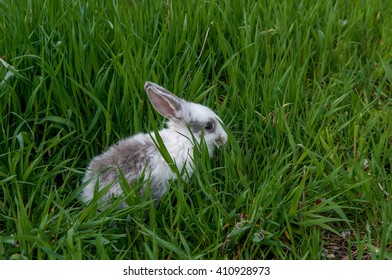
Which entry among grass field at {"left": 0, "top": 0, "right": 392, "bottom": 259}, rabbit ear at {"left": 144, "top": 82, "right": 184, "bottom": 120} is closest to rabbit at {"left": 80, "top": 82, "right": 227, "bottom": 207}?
rabbit ear at {"left": 144, "top": 82, "right": 184, "bottom": 120}

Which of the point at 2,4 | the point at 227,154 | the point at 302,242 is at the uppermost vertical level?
the point at 2,4

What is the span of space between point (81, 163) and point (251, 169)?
1.00 metres

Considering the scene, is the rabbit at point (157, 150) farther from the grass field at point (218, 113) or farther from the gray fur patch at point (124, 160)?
the grass field at point (218, 113)

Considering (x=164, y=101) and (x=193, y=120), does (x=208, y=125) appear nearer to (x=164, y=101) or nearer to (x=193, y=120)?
(x=193, y=120)

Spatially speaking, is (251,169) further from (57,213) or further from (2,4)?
(2,4)

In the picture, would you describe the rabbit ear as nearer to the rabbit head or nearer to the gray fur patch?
the rabbit head

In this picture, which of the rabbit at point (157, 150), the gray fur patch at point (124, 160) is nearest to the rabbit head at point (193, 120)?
the rabbit at point (157, 150)

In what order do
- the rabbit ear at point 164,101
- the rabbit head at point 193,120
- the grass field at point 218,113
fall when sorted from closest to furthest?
the grass field at point 218,113 < the rabbit ear at point 164,101 < the rabbit head at point 193,120

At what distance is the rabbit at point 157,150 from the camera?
3783 mm

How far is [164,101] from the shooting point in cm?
388

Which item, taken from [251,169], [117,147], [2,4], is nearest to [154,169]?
[117,147]

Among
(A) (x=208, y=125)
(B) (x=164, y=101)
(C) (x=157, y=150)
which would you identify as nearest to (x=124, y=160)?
(C) (x=157, y=150)

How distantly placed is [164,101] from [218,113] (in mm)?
474

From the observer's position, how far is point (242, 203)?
11.7ft
